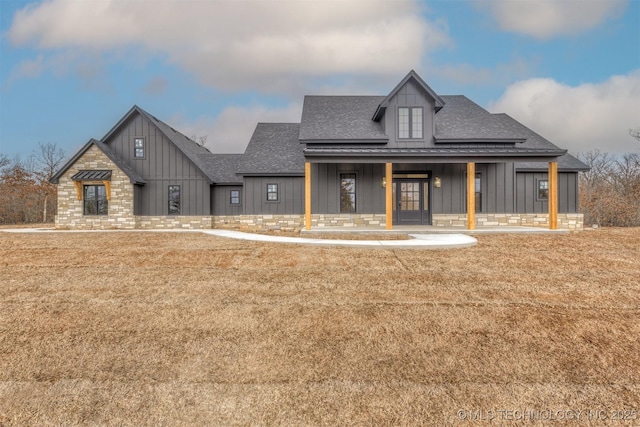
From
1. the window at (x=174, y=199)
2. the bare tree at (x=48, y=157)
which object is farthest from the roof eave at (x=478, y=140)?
the bare tree at (x=48, y=157)

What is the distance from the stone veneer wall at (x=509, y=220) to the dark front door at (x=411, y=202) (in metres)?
0.61

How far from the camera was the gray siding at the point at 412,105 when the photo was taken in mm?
15398

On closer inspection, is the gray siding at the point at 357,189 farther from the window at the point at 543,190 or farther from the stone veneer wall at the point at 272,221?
the window at the point at 543,190

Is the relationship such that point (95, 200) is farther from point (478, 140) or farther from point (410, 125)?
point (478, 140)

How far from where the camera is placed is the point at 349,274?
6.97m

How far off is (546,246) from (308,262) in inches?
284

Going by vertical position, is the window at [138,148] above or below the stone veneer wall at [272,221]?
above

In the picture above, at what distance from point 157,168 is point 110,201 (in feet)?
9.30

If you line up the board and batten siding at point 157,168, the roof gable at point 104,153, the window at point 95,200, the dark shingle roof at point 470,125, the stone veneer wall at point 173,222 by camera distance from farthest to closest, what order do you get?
the board and batten siding at point 157,168, the stone veneer wall at point 173,222, the window at point 95,200, the roof gable at point 104,153, the dark shingle roof at point 470,125

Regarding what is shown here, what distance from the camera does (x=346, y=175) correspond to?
15641 mm

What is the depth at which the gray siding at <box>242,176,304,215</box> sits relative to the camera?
17.0 metres

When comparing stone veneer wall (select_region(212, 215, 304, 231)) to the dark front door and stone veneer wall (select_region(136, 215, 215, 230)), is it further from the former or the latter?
the dark front door

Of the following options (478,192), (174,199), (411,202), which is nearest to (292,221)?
(411,202)

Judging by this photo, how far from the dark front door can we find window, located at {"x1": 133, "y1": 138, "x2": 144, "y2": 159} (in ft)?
44.4
